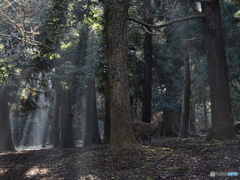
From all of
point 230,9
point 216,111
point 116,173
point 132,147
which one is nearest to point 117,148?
point 132,147

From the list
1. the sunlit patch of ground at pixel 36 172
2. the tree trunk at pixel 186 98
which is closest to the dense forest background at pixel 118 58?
the tree trunk at pixel 186 98

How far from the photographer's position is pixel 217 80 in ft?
38.1

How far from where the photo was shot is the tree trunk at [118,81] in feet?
31.9

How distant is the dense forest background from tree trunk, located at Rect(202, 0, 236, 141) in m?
0.03

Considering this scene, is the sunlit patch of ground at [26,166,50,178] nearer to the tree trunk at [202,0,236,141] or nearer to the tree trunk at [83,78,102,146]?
the tree trunk at [202,0,236,141]

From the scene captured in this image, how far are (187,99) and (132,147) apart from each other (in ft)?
44.8

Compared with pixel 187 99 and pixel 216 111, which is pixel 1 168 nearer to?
pixel 216 111

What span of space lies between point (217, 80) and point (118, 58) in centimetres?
392

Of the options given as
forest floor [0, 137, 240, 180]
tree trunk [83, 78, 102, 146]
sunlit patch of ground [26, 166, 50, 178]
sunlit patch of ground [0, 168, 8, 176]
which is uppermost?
tree trunk [83, 78, 102, 146]

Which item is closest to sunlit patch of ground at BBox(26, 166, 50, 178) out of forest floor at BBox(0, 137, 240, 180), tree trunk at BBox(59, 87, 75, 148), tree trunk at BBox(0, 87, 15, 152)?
forest floor at BBox(0, 137, 240, 180)

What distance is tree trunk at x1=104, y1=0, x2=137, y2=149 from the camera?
31.9 ft

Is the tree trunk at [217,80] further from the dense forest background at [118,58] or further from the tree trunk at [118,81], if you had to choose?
the tree trunk at [118,81]

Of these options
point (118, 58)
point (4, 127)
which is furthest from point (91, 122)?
point (118, 58)

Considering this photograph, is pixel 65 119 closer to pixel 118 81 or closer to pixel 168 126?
pixel 168 126
